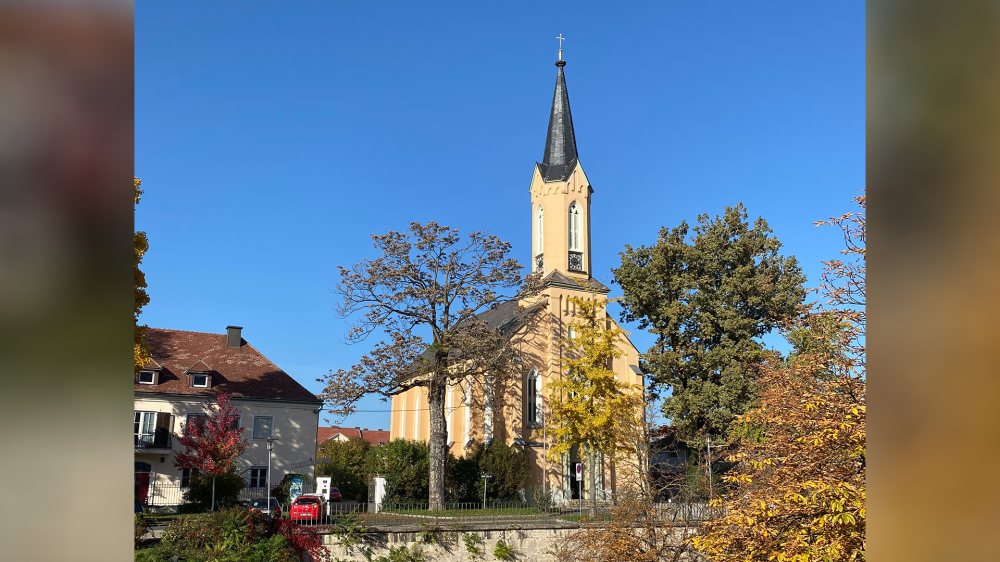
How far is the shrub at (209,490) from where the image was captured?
28266 mm

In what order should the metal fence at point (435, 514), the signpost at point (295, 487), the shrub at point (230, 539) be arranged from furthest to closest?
the signpost at point (295, 487), the metal fence at point (435, 514), the shrub at point (230, 539)

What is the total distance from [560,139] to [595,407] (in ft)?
71.7

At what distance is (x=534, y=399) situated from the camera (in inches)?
1794

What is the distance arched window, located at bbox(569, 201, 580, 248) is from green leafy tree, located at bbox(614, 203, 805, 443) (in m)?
5.56

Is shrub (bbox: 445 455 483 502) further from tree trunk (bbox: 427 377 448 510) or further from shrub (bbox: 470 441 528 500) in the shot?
tree trunk (bbox: 427 377 448 510)

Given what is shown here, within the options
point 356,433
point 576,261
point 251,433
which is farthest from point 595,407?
point 356,433

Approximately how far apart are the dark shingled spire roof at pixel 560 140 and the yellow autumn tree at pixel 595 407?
15033mm

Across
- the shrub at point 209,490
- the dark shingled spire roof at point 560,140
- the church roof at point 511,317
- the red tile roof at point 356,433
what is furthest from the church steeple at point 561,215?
the red tile roof at point 356,433

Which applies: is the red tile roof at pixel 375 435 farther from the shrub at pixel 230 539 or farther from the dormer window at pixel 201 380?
the shrub at pixel 230 539

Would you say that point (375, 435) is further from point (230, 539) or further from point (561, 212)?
point (230, 539)
